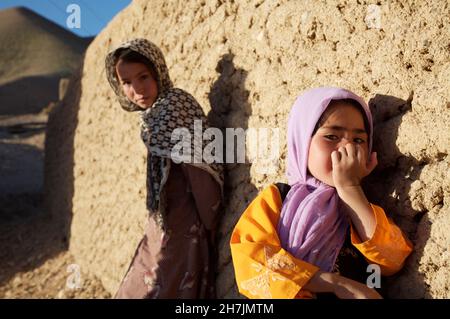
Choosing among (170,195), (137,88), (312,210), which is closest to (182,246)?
(170,195)

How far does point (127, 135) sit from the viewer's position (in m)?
3.92

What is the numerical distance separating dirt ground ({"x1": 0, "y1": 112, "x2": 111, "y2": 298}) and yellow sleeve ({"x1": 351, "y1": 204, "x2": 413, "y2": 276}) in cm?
309

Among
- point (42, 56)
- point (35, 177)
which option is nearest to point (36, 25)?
point (42, 56)

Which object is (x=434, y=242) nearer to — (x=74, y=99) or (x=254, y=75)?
(x=254, y=75)

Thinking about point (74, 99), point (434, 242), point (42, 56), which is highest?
point (42, 56)

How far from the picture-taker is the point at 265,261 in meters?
1.36

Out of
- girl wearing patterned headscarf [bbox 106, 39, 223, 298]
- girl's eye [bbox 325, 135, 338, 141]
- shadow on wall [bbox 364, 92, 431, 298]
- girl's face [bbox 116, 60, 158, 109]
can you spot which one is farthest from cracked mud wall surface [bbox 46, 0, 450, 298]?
girl's face [bbox 116, 60, 158, 109]

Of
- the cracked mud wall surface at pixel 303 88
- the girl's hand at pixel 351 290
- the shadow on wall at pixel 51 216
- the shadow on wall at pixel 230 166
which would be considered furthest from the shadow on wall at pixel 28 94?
the girl's hand at pixel 351 290

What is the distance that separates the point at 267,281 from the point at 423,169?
602 mm

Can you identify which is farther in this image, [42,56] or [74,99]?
[42,56]

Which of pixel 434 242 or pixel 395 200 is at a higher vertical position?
pixel 395 200

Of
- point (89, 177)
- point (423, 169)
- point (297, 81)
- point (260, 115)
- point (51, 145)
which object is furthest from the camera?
point (51, 145)

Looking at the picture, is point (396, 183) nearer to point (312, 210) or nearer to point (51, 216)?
point (312, 210)
